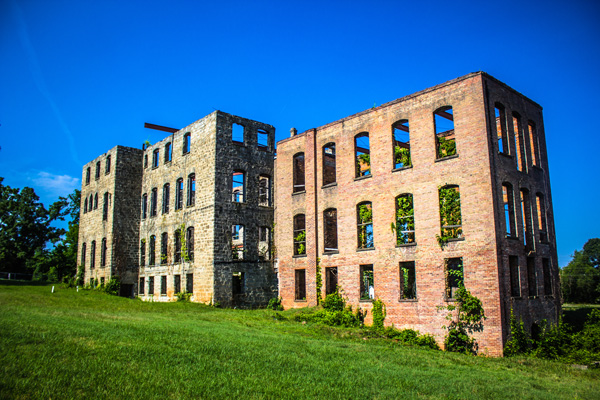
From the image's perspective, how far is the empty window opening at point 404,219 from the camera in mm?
20453

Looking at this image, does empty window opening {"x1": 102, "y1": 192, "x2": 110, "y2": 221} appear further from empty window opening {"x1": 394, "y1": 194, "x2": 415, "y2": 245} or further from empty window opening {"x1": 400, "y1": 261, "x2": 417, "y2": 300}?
empty window opening {"x1": 394, "y1": 194, "x2": 415, "y2": 245}

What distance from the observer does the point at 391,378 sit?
10539 millimetres

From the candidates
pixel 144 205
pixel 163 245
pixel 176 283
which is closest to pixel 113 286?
pixel 163 245

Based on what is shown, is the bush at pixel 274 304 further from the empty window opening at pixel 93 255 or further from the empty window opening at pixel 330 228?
the empty window opening at pixel 93 255

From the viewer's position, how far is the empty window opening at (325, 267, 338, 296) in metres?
23.3

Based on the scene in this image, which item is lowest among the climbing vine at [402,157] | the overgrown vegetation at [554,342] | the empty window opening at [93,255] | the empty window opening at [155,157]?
the overgrown vegetation at [554,342]

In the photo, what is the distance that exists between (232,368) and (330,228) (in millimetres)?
16077

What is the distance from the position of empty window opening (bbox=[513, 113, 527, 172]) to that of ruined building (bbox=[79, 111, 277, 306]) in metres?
15.0

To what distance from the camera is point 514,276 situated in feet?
60.5

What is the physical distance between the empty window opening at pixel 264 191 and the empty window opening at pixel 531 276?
1602 cm

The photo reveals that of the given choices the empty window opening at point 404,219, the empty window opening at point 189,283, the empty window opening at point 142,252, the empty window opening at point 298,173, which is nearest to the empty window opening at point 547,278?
the empty window opening at point 404,219

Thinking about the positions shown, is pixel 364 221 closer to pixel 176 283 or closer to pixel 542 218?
pixel 542 218

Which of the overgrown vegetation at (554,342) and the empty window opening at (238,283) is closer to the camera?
the overgrown vegetation at (554,342)

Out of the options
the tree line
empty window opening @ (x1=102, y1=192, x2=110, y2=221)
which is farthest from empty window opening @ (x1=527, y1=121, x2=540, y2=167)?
the tree line
